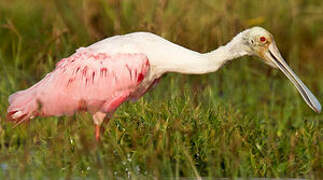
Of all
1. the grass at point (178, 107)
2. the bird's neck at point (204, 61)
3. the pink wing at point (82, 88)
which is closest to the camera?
the grass at point (178, 107)

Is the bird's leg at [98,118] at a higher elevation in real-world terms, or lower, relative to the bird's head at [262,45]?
lower

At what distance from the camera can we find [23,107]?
675 centimetres

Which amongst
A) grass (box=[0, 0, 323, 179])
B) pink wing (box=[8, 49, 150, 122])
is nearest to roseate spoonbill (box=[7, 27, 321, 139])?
pink wing (box=[8, 49, 150, 122])

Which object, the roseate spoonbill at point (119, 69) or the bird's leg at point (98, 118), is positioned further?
the bird's leg at point (98, 118)

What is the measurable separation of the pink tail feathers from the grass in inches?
7.2

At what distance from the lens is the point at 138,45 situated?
21.9 ft

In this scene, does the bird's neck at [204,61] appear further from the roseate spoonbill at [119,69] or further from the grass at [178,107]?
the grass at [178,107]

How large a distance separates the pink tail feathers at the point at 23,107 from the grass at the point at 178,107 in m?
0.18

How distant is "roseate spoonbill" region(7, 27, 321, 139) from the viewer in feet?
21.8

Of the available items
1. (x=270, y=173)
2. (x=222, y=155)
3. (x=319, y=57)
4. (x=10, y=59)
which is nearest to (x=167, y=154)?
(x=222, y=155)

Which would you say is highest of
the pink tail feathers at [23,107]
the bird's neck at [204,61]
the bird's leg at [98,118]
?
the bird's neck at [204,61]

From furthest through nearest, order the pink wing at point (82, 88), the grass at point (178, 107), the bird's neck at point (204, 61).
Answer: the pink wing at point (82, 88) < the bird's neck at point (204, 61) < the grass at point (178, 107)

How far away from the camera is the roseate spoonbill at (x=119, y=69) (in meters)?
6.64

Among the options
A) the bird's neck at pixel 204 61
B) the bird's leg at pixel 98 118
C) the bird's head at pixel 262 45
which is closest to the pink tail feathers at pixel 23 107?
the bird's leg at pixel 98 118
